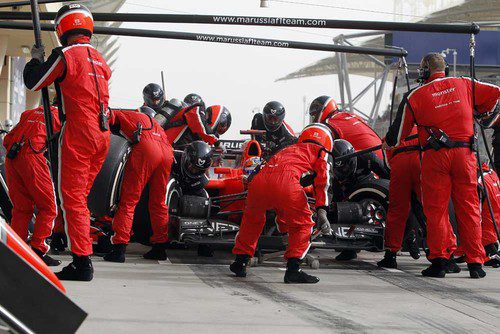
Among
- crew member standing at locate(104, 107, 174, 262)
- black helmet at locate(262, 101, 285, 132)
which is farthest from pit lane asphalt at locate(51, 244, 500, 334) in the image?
black helmet at locate(262, 101, 285, 132)

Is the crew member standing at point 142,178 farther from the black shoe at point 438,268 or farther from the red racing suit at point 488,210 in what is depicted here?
the red racing suit at point 488,210

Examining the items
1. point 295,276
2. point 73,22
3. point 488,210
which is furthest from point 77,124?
point 488,210

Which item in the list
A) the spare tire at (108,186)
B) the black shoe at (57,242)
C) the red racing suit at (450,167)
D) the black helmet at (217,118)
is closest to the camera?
the red racing suit at (450,167)

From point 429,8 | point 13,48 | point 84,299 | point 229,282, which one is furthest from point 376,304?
point 429,8

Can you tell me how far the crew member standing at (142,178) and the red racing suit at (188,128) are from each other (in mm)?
1157

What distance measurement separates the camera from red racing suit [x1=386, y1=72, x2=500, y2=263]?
8125mm

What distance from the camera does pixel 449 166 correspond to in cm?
816

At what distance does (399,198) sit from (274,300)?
3.02 m

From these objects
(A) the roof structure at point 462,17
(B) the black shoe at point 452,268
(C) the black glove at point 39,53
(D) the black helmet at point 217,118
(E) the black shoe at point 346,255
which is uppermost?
(A) the roof structure at point 462,17

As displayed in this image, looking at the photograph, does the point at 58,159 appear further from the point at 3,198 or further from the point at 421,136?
the point at 421,136

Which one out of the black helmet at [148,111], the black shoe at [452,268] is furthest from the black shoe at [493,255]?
the black helmet at [148,111]

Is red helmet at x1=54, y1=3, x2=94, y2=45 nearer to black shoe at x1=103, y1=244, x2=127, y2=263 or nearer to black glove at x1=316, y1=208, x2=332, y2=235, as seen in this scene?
black shoe at x1=103, y1=244, x2=127, y2=263

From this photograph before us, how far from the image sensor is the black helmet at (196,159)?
364 inches

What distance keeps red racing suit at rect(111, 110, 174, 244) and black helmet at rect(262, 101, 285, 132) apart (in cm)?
199
